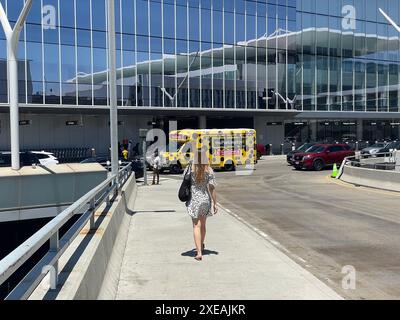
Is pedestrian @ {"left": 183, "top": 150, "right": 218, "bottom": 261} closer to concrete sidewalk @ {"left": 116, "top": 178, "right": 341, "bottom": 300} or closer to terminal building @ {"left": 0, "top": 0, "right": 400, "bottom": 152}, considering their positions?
concrete sidewalk @ {"left": 116, "top": 178, "right": 341, "bottom": 300}

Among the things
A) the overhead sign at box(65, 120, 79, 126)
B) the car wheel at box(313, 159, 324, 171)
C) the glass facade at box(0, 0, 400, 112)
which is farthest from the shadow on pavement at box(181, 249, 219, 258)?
the overhead sign at box(65, 120, 79, 126)

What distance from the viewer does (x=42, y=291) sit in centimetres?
475

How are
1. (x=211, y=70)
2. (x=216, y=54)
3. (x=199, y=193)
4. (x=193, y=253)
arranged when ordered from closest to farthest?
1. (x=199, y=193)
2. (x=193, y=253)
3. (x=211, y=70)
4. (x=216, y=54)

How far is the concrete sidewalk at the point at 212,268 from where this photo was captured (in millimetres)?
6621

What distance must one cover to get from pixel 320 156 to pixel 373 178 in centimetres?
1158

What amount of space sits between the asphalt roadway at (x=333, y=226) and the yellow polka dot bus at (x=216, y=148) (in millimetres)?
9501

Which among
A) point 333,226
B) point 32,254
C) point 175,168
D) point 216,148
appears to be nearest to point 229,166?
point 216,148

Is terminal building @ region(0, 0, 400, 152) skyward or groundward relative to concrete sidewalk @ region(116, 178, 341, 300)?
skyward

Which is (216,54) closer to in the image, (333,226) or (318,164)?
(318,164)

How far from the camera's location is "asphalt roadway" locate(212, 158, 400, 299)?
770 cm

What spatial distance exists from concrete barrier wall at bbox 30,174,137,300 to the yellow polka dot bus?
24010mm

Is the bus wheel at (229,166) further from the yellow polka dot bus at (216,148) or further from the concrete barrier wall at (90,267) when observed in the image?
the concrete barrier wall at (90,267)

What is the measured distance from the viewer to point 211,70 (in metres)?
47.8
